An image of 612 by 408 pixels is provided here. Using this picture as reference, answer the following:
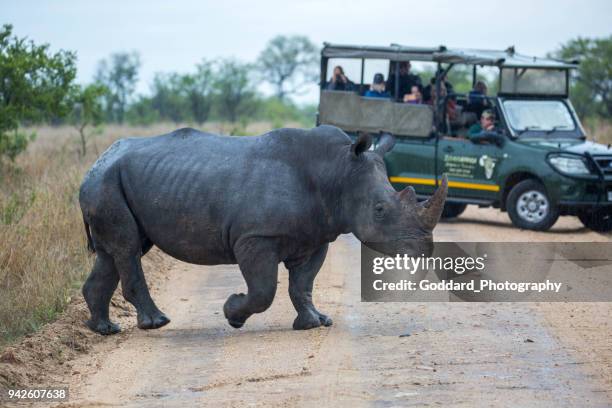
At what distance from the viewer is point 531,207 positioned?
635 inches

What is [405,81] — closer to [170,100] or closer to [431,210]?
[431,210]

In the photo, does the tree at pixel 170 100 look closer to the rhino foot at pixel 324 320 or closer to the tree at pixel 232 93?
the tree at pixel 232 93

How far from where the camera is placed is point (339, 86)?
720 inches

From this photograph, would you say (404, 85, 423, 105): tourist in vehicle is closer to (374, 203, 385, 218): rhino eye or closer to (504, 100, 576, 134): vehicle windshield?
(504, 100, 576, 134): vehicle windshield

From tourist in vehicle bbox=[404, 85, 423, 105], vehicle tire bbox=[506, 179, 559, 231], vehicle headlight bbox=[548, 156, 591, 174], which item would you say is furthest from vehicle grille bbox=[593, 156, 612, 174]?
tourist in vehicle bbox=[404, 85, 423, 105]

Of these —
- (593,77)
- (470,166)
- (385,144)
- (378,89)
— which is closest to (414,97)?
(378,89)

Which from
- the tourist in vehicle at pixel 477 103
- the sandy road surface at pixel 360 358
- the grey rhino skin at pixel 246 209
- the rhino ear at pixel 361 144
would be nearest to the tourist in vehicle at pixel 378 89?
the tourist in vehicle at pixel 477 103

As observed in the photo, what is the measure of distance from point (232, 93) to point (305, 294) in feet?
131

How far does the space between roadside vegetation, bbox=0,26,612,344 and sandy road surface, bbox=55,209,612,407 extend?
1070mm

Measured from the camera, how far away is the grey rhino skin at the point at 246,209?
8883 millimetres

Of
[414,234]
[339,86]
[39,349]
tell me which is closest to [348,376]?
[414,234]

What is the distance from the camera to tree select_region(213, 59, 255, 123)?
48.2 meters

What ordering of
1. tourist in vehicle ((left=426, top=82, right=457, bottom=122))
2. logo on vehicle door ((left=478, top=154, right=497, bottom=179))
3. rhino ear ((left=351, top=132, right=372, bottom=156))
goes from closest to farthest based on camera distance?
1. rhino ear ((left=351, top=132, right=372, bottom=156))
2. logo on vehicle door ((left=478, top=154, right=497, bottom=179))
3. tourist in vehicle ((left=426, top=82, right=457, bottom=122))

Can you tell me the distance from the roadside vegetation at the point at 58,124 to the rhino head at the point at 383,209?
264cm
